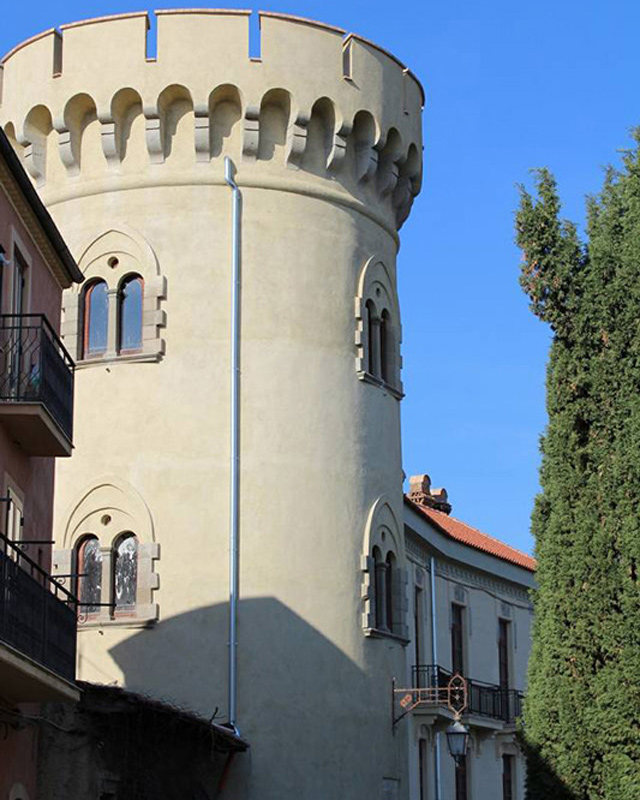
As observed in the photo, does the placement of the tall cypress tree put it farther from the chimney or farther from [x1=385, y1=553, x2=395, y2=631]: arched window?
the chimney

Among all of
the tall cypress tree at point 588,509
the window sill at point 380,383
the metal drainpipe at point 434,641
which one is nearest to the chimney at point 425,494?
the metal drainpipe at point 434,641

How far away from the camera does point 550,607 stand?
19.6 m

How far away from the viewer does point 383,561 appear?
26.9 m

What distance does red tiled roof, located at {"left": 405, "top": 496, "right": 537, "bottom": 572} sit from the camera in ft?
123

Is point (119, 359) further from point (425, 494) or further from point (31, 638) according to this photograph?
point (425, 494)

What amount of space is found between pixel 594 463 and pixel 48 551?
7292 millimetres

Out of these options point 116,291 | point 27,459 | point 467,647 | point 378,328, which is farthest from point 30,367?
point 467,647

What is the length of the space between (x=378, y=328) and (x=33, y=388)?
9918 millimetres

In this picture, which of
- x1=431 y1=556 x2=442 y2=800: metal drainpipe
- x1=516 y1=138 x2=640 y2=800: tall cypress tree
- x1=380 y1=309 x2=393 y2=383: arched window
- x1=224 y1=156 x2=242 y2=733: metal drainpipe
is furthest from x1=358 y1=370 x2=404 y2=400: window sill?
x1=431 y1=556 x2=442 y2=800: metal drainpipe

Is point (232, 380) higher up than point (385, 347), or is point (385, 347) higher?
point (385, 347)

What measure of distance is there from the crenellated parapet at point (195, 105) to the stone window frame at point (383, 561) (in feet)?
17.2

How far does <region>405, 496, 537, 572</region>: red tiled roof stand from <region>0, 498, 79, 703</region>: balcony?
17.3 m

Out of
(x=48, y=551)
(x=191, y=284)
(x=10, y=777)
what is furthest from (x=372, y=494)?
(x=10, y=777)

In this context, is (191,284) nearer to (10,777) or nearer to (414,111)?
(414,111)
